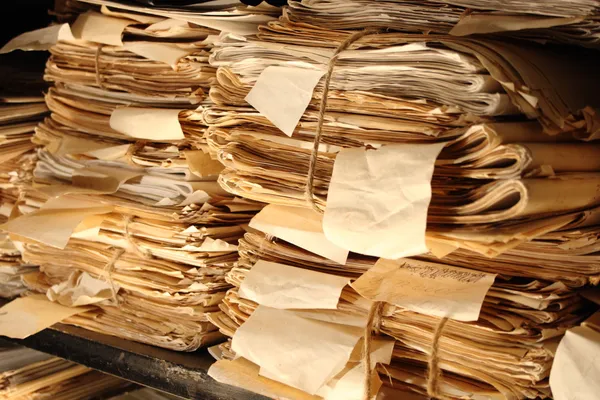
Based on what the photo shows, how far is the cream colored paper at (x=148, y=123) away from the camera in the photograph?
124 centimetres

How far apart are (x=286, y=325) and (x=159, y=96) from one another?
52 centimetres

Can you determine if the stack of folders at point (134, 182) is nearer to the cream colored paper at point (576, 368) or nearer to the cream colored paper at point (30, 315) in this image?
the cream colored paper at point (30, 315)

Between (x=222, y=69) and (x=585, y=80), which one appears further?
(x=222, y=69)

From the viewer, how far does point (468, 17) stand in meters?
0.86

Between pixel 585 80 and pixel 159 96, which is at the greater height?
pixel 585 80

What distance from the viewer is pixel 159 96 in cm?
131

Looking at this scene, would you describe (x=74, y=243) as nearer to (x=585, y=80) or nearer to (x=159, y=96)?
(x=159, y=96)

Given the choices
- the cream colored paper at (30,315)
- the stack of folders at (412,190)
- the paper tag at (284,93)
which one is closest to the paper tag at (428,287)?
the stack of folders at (412,190)

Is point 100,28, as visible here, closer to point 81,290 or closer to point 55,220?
point 55,220

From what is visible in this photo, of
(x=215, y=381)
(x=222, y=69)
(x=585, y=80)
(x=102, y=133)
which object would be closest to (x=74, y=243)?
(x=102, y=133)

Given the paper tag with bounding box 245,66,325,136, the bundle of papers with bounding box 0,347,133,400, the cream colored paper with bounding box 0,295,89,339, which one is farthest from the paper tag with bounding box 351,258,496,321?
the bundle of papers with bounding box 0,347,133,400

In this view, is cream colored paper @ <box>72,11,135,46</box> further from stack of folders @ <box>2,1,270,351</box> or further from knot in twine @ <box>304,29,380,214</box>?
knot in twine @ <box>304,29,380,214</box>

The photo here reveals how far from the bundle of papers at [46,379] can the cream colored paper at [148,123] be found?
0.72 meters

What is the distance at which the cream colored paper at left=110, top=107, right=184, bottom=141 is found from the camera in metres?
1.24
